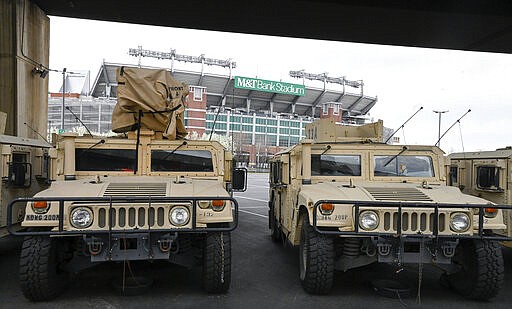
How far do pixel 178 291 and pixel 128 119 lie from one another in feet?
8.59

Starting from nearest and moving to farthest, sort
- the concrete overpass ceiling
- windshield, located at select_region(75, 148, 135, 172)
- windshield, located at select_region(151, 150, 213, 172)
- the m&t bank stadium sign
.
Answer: windshield, located at select_region(75, 148, 135, 172) < windshield, located at select_region(151, 150, 213, 172) < the concrete overpass ceiling < the m&t bank stadium sign

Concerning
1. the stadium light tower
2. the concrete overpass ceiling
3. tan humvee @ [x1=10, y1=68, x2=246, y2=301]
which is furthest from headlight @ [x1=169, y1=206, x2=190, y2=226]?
the stadium light tower

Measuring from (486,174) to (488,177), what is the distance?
0.25 ft

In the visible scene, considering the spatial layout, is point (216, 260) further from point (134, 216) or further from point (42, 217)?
point (42, 217)

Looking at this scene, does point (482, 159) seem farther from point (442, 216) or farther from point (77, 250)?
point (77, 250)

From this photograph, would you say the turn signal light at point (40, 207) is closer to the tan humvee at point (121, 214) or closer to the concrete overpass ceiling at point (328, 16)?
the tan humvee at point (121, 214)

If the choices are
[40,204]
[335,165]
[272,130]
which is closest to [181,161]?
[40,204]

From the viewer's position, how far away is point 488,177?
6.86 metres

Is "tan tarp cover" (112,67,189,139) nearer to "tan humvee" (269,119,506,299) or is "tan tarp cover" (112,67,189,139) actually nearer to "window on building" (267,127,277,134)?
"tan humvee" (269,119,506,299)

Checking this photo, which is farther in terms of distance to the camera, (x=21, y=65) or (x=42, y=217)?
(x=21, y=65)

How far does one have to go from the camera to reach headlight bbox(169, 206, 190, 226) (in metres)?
4.34

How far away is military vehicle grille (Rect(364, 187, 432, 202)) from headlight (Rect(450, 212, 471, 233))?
0.33 meters

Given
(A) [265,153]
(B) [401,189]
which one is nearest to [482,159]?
(B) [401,189]

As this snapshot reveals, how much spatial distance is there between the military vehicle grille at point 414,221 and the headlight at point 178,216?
2.16 m
